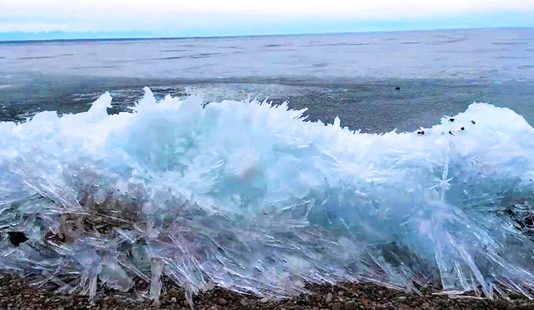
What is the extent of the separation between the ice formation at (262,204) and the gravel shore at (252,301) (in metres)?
0.08

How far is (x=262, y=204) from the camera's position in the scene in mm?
3256

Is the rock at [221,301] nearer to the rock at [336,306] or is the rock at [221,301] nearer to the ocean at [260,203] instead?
the ocean at [260,203]

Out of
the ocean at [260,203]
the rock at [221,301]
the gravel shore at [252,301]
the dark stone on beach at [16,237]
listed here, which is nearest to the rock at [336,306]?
the gravel shore at [252,301]

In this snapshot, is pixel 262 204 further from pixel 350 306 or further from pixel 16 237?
pixel 16 237

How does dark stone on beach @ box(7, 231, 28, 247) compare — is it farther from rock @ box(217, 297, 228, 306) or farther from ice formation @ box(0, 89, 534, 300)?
rock @ box(217, 297, 228, 306)

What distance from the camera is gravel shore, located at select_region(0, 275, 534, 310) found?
8.68 ft

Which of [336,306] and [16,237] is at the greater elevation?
[16,237]

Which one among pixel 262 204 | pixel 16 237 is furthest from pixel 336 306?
pixel 16 237

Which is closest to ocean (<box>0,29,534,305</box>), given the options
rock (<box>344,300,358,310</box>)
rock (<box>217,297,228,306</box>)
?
rock (<box>217,297,228,306</box>)

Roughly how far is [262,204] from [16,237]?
4.84 ft

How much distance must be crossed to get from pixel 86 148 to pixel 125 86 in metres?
9.42

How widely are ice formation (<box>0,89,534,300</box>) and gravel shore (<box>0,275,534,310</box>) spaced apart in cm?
8

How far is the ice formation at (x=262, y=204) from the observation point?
2.95 m

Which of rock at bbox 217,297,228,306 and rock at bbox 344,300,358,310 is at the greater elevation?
rock at bbox 217,297,228,306
